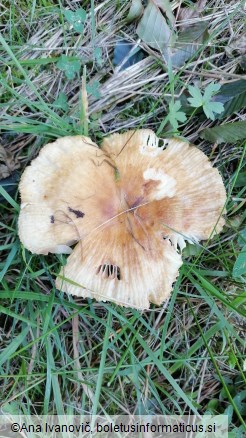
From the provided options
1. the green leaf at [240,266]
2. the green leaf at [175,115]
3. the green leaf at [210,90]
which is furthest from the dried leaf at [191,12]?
the green leaf at [240,266]

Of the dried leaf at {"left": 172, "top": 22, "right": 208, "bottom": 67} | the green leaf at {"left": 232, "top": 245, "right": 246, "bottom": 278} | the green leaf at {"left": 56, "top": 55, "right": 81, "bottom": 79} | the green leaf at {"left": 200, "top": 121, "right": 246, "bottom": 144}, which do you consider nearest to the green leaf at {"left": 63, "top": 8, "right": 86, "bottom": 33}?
the green leaf at {"left": 56, "top": 55, "right": 81, "bottom": 79}

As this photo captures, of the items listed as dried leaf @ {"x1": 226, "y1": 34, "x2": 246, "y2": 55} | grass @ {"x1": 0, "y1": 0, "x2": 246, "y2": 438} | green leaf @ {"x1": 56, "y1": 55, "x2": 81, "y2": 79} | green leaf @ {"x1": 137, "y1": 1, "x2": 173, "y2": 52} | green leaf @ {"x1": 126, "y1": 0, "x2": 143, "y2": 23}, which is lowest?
grass @ {"x1": 0, "y1": 0, "x2": 246, "y2": 438}

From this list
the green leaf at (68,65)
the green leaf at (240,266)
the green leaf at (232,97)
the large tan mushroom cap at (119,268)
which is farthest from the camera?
the green leaf at (232,97)

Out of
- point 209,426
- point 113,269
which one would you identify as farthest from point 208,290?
point 209,426

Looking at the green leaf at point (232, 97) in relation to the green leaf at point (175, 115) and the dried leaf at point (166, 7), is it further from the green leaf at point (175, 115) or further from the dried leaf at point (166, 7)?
the dried leaf at point (166, 7)

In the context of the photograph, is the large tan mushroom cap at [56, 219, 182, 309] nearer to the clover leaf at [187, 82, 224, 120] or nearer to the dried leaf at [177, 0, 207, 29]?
the clover leaf at [187, 82, 224, 120]

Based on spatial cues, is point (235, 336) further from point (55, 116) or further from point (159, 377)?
point (55, 116)

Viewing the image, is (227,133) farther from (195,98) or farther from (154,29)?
(154,29)
